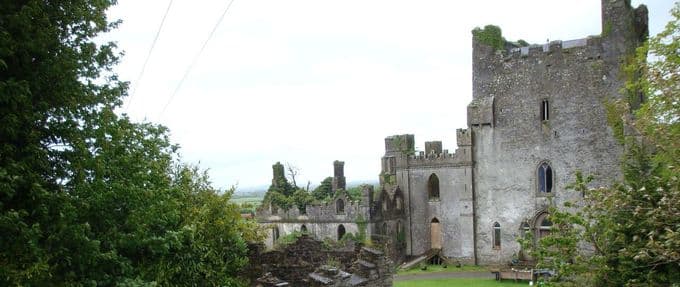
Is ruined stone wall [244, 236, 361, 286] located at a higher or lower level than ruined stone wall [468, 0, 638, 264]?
lower

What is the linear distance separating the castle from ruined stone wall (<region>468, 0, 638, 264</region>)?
59mm

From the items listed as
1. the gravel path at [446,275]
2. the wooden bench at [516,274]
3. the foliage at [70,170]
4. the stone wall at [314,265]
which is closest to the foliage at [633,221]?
the stone wall at [314,265]

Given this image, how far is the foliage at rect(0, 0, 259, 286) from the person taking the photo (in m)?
10.1

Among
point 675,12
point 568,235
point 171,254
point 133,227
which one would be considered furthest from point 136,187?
point 675,12

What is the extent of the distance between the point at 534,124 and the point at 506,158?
105 inches

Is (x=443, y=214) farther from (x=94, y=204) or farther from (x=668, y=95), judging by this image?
(x=94, y=204)

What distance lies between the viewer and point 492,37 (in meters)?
39.2

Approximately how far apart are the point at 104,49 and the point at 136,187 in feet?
9.34

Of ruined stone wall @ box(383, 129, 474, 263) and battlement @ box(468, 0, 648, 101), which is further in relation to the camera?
ruined stone wall @ box(383, 129, 474, 263)

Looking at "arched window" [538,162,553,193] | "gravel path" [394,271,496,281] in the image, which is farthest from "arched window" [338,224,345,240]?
"arched window" [538,162,553,193]

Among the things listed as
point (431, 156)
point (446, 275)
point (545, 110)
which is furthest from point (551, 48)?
point (446, 275)

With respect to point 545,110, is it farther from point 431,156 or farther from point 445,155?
point 431,156

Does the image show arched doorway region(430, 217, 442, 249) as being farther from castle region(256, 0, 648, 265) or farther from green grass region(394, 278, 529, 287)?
green grass region(394, 278, 529, 287)

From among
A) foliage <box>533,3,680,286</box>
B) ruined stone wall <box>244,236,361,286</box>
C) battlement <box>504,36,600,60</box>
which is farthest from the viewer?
battlement <box>504,36,600,60</box>
